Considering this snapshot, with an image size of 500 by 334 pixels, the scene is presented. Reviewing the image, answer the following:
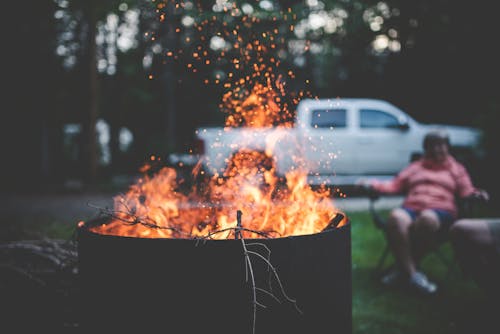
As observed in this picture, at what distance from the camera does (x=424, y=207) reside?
148 inches

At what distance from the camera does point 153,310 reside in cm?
168

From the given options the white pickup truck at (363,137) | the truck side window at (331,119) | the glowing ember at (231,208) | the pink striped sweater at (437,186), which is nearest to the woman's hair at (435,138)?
the pink striped sweater at (437,186)

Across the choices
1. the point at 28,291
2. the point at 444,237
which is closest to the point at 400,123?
the point at 444,237

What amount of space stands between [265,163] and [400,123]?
339cm

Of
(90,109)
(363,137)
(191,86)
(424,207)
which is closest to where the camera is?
(424,207)

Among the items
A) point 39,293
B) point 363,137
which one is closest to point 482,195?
point 39,293

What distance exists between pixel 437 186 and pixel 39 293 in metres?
3.15

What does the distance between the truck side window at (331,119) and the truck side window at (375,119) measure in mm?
379

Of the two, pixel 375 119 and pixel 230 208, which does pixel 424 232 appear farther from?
pixel 375 119

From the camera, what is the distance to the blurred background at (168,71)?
30.0 ft

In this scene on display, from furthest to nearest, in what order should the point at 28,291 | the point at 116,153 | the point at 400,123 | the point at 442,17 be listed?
the point at 116,153
the point at 442,17
the point at 400,123
the point at 28,291

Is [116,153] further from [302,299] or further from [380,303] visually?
[302,299]

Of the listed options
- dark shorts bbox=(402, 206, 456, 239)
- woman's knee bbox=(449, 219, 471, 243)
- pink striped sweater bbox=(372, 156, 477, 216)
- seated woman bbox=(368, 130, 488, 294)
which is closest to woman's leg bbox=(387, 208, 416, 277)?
seated woman bbox=(368, 130, 488, 294)

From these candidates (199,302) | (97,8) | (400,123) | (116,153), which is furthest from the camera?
(116,153)
